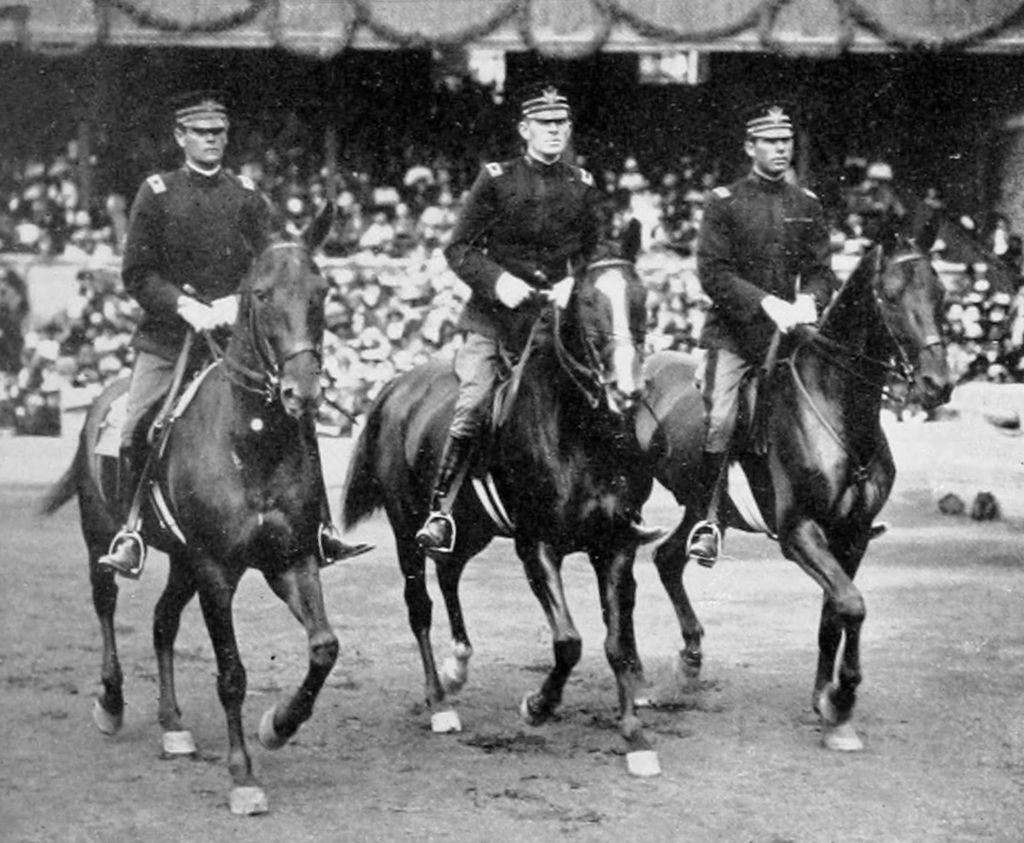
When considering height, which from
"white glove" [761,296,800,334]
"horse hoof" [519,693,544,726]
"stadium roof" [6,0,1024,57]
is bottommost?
"horse hoof" [519,693,544,726]

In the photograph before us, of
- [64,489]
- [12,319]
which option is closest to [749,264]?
[64,489]

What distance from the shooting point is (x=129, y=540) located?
23.1ft

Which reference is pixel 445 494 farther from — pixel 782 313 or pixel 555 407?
pixel 782 313

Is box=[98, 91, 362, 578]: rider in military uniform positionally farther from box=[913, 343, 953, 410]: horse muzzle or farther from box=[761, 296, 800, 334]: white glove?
→ box=[913, 343, 953, 410]: horse muzzle

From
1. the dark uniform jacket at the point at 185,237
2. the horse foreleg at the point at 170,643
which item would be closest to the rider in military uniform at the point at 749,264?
the dark uniform jacket at the point at 185,237

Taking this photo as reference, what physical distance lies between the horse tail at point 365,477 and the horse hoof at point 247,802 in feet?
8.55

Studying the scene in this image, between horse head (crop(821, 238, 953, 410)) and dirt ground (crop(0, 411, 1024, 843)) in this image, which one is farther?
horse head (crop(821, 238, 953, 410))

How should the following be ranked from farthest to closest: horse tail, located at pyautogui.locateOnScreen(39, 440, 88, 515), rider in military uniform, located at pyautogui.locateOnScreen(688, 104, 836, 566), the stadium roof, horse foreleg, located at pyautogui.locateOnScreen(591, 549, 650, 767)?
the stadium roof
rider in military uniform, located at pyautogui.locateOnScreen(688, 104, 836, 566)
horse tail, located at pyautogui.locateOnScreen(39, 440, 88, 515)
horse foreleg, located at pyautogui.locateOnScreen(591, 549, 650, 767)

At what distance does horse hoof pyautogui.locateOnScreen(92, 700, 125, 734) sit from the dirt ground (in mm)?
70

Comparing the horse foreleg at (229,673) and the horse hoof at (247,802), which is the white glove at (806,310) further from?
the horse hoof at (247,802)

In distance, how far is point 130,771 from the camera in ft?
22.3

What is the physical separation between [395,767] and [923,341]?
2717mm

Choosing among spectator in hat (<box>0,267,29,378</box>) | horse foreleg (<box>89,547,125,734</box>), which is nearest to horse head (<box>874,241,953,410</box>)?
horse foreleg (<box>89,547,125,734</box>)

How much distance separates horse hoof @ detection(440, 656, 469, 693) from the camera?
7.96m
